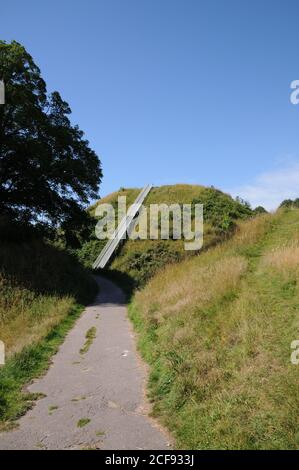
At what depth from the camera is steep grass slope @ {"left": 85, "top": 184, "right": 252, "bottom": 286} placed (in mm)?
33656

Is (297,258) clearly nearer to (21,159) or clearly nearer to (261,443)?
(261,443)

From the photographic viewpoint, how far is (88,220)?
2934 centimetres

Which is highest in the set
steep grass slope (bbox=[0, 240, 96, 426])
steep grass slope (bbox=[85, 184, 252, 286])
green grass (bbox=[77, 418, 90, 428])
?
steep grass slope (bbox=[85, 184, 252, 286])

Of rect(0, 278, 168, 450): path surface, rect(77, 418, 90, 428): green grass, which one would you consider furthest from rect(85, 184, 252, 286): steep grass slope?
rect(77, 418, 90, 428): green grass

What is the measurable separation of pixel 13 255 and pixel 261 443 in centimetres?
2005

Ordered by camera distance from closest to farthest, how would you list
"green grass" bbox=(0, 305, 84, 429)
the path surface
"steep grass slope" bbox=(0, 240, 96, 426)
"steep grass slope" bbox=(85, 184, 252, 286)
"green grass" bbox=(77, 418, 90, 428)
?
1. the path surface
2. "green grass" bbox=(77, 418, 90, 428)
3. "green grass" bbox=(0, 305, 84, 429)
4. "steep grass slope" bbox=(0, 240, 96, 426)
5. "steep grass slope" bbox=(85, 184, 252, 286)

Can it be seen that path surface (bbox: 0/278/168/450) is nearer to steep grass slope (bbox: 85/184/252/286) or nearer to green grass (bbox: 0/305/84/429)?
green grass (bbox: 0/305/84/429)

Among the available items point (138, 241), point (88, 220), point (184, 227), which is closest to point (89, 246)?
point (138, 241)

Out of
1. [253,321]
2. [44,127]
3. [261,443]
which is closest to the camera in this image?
[261,443]

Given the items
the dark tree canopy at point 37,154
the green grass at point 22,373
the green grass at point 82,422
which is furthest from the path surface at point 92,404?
the dark tree canopy at point 37,154

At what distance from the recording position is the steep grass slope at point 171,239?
110 ft

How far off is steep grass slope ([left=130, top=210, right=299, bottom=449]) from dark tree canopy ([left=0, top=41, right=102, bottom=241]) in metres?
14.2

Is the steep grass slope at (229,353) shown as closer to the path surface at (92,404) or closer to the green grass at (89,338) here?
the path surface at (92,404)

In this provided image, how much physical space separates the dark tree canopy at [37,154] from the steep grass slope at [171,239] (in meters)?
7.41
